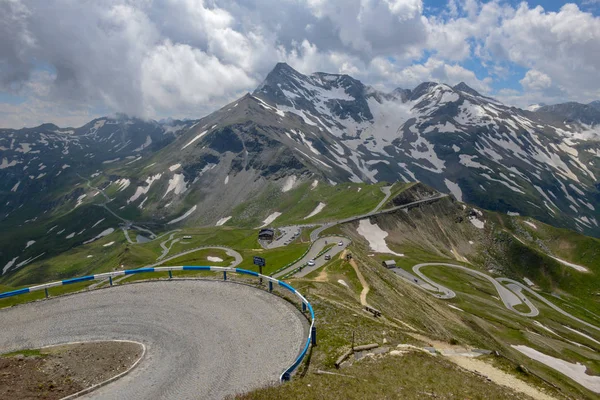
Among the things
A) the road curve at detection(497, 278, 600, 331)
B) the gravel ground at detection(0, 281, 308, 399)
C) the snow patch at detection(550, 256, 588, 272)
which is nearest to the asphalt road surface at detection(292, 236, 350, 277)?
the gravel ground at detection(0, 281, 308, 399)

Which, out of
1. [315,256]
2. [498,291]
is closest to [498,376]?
[315,256]

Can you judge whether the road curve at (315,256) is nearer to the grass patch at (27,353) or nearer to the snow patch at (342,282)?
the snow patch at (342,282)

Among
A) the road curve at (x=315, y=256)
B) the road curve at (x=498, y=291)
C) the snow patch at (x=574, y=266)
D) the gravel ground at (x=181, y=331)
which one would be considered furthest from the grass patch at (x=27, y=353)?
the snow patch at (x=574, y=266)

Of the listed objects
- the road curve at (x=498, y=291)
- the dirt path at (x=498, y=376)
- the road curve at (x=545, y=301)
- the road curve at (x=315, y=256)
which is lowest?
the road curve at (x=545, y=301)

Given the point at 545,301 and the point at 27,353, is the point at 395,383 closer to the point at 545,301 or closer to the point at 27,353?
the point at 27,353

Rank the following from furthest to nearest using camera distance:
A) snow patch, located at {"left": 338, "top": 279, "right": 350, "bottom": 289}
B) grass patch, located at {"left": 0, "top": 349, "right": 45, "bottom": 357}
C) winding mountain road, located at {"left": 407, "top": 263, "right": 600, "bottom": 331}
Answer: winding mountain road, located at {"left": 407, "top": 263, "right": 600, "bottom": 331} → snow patch, located at {"left": 338, "top": 279, "right": 350, "bottom": 289} → grass patch, located at {"left": 0, "top": 349, "right": 45, "bottom": 357}

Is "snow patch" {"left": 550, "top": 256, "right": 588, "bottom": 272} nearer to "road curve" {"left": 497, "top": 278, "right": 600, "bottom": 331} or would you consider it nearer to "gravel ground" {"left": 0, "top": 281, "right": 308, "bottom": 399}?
"road curve" {"left": 497, "top": 278, "right": 600, "bottom": 331}
